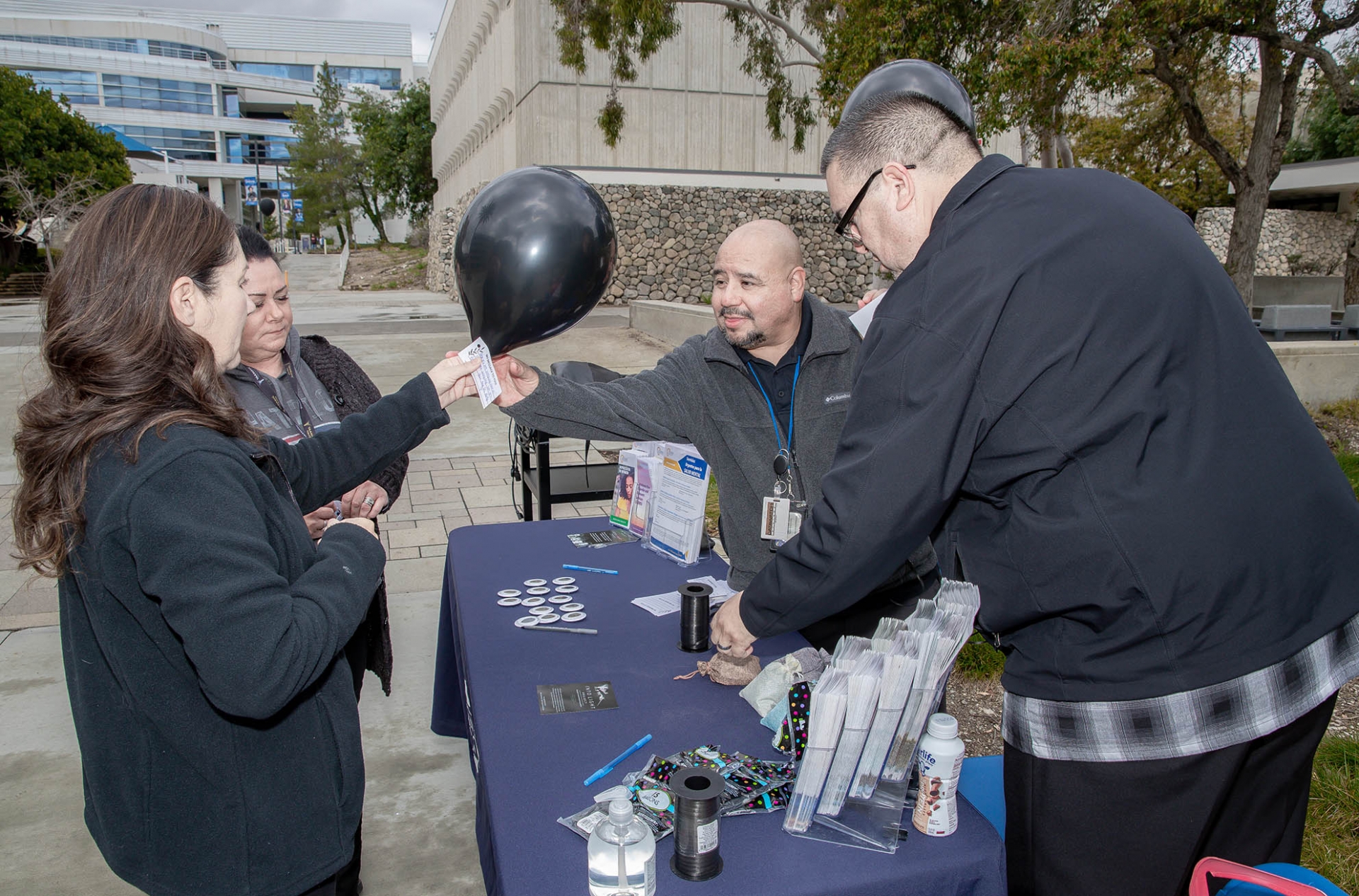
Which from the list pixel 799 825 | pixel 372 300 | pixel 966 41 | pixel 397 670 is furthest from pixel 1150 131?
pixel 372 300

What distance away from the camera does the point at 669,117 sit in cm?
2006

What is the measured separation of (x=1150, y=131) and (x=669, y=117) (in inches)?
423

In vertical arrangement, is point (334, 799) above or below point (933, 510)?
below

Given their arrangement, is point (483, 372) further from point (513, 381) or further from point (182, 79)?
point (182, 79)

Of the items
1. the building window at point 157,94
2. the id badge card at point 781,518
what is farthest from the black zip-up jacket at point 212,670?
the building window at point 157,94

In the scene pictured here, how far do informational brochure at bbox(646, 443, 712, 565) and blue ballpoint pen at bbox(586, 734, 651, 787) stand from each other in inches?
42.2

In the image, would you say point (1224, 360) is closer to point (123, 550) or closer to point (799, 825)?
point (799, 825)

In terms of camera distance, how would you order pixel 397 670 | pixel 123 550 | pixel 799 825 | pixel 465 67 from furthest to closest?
pixel 465 67
pixel 397 670
pixel 799 825
pixel 123 550

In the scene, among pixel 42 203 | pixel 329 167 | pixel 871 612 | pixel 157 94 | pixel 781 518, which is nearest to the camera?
pixel 781 518

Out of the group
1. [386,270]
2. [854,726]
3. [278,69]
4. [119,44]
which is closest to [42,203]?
[386,270]

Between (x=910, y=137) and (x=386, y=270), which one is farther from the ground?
(x=910, y=137)

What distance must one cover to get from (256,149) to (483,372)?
3409 inches

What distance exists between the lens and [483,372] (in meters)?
2.16

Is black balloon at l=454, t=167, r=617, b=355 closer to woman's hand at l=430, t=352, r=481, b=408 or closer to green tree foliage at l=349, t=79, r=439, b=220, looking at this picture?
woman's hand at l=430, t=352, r=481, b=408
